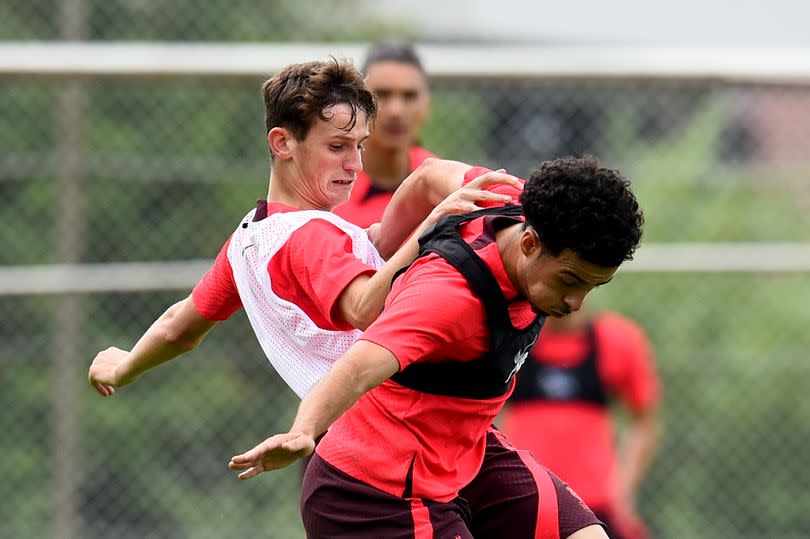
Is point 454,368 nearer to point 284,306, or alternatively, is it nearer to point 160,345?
point 284,306

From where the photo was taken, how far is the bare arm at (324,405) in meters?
2.28

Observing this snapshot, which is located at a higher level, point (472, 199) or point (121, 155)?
point (472, 199)

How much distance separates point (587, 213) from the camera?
248cm

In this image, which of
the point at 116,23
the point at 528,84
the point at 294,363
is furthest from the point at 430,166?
the point at 116,23

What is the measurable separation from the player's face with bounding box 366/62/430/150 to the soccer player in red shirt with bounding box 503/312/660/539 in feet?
4.66

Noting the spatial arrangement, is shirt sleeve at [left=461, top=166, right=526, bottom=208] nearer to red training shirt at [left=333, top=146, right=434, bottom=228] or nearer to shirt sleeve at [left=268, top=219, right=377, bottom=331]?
shirt sleeve at [left=268, top=219, right=377, bottom=331]

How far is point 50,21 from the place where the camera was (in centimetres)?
627

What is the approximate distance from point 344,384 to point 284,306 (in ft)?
1.41

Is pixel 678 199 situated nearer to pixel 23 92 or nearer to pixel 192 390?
pixel 192 390

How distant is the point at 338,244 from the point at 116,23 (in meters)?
3.89

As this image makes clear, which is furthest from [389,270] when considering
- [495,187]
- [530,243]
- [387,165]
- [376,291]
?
[387,165]

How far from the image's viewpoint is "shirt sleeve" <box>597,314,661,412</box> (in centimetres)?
593

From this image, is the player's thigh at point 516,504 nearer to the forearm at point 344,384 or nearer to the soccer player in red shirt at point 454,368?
the soccer player in red shirt at point 454,368

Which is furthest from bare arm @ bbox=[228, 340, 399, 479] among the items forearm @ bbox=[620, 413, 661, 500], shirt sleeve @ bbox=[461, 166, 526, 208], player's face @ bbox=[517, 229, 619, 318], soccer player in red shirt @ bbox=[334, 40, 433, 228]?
forearm @ bbox=[620, 413, 661, 500]
